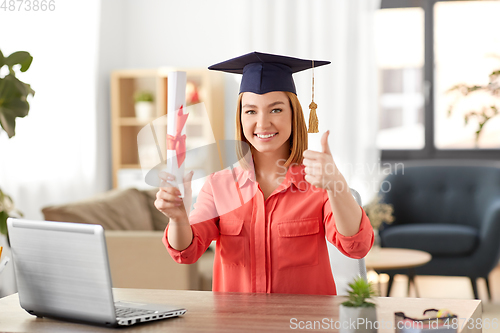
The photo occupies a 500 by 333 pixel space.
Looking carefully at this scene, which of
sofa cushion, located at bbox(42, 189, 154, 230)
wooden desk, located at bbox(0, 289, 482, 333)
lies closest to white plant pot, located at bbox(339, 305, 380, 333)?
wooden desk, located at bbox(0, 289, 482, 333)

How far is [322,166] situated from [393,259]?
2432mm

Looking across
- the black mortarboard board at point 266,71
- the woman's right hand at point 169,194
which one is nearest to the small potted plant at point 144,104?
the black mortarboard board at point 266,71

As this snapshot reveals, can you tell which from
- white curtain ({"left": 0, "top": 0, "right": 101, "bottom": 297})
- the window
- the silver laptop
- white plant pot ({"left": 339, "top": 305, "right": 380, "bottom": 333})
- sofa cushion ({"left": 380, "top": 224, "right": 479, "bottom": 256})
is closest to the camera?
white plant pot ({"left": 339, "top": 305, "right": 380, "bottom": 333})

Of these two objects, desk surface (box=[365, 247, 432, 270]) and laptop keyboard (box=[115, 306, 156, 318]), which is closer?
laptop keyboard (box=[115, 306, 156, 318])

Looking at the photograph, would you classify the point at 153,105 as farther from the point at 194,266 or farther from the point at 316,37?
the point at 194,266

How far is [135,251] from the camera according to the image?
2.89m

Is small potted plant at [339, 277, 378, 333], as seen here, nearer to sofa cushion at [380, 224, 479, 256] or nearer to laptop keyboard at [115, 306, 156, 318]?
laptop keyboard at [115, 306, 156, 318]

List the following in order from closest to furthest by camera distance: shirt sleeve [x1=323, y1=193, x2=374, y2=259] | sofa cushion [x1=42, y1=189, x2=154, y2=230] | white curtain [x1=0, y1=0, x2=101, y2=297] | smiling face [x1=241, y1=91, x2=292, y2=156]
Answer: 1. shirt sleeve [x1=323, y1=193, x2=374, y2=259]
2. smiling face [x1=241, y1=91, x2=292, y2=156]
3. sofa cushion [x1=42, y1=189, x2=154, y2=230]
4. white curtain [x1=0, y1=0, x2=101, y2=297]

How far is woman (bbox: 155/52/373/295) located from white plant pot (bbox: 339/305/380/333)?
44 centimetres

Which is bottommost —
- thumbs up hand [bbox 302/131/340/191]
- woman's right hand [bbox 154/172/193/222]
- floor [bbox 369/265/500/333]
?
floor [bbox 369/265/500/333]

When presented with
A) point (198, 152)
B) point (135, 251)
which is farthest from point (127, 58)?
point (198, 152)

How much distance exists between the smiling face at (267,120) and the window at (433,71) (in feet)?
12.4

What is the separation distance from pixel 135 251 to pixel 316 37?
2762 millimetres

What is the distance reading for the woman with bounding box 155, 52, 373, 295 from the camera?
143 centimetres
